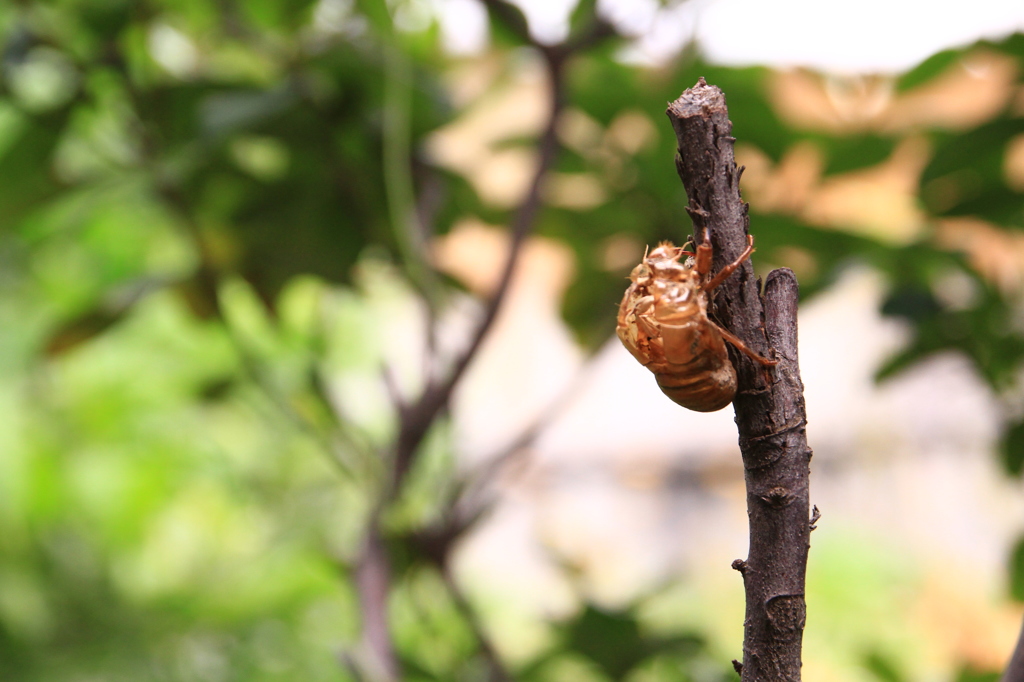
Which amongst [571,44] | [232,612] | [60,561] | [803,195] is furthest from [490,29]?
[60,561]

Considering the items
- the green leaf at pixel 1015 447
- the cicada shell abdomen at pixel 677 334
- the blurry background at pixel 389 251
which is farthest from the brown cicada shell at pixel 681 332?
the green leaf at pixel 1015 447

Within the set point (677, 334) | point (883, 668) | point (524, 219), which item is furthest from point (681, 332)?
point (883, 668)

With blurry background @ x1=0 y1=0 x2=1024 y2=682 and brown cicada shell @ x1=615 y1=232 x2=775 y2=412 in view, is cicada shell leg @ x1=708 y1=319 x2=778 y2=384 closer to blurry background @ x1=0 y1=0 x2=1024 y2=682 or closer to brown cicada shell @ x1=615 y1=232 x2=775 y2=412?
brown cicada shell @ x1=615 y1=232 x2=775 y2=412

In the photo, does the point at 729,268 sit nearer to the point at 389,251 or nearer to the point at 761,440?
the point at 761,440

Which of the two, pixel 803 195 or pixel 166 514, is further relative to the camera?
pixel 166 514

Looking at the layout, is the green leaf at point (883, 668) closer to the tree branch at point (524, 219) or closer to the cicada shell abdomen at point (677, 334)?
the tree branch at point (524, 219)

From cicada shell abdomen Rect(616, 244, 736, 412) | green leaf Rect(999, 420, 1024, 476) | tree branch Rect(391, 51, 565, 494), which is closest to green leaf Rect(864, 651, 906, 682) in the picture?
green leaf Rect(999, 420, 1024, 476)

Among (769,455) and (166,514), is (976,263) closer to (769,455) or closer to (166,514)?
(769,455)
